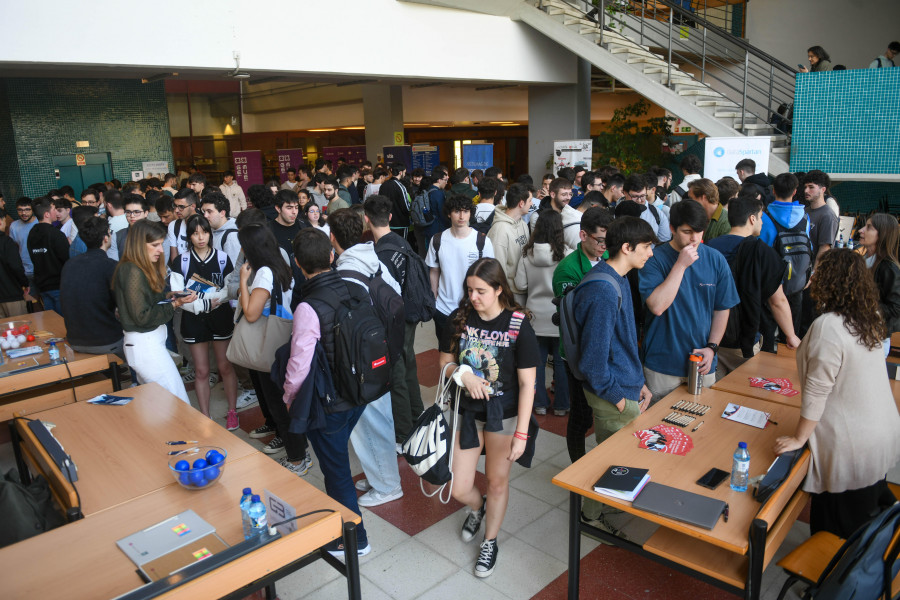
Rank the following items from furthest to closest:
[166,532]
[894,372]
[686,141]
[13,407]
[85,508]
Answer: [686,141]
[13,407]
[894,372]
[85,508]
[166,532]

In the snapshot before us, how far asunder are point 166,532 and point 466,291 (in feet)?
4.98

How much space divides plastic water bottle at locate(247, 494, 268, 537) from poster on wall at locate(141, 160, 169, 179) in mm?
10828

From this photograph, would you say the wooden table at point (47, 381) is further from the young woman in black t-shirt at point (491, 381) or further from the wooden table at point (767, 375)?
the wooden table at point (767, 375)

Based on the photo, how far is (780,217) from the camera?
4.71 m

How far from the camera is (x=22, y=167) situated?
10.3 m

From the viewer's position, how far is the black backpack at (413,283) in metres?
3.92

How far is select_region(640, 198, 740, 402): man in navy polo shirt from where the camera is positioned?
312cm

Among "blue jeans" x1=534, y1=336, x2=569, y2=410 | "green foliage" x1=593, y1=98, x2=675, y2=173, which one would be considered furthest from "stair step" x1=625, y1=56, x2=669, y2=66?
"blue jeans" x1=534, y1=336, x2=569, y2=410

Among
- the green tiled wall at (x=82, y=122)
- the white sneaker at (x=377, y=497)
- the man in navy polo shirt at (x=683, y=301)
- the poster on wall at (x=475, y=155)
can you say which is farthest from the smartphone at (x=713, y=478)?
the green tiled wall at (x=82, y=122)

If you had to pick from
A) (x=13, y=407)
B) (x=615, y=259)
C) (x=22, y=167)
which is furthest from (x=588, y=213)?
(x=22, y=167)

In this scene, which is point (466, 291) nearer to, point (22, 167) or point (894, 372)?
point (894, 372)

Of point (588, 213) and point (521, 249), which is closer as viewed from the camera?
point (588, 213)

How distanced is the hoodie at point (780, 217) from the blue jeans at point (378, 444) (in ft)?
10.2

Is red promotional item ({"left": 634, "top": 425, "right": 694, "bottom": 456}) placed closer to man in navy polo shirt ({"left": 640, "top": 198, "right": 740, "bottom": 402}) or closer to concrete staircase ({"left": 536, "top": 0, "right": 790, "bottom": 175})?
man in navy polo shirt ({"left": 640, "top": 198, "right": 740, "bottom": 402})
